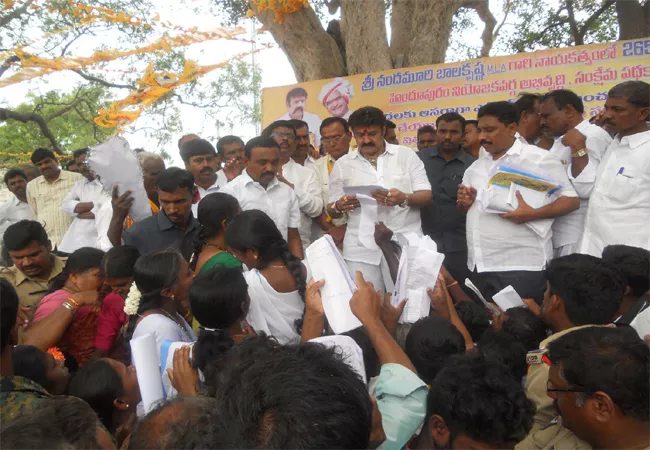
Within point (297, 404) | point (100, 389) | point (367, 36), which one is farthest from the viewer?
point (367, 36)

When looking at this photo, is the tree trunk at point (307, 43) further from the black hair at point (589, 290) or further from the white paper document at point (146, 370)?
the white paper document at point (146, 370)

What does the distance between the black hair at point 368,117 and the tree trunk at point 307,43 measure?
4.12 m

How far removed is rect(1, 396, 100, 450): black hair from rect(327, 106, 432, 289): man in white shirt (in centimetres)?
253

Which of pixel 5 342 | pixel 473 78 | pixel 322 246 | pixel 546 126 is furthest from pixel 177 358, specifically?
pixel 473 78

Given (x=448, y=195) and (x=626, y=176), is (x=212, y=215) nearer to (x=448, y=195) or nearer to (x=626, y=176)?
(x=448, y=195)

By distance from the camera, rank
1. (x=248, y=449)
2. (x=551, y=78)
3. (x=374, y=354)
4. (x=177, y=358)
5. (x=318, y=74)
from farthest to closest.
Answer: (x=318, y=74)
(x=551, y=78)
(x=374, y=354)
(x=177, y=358)
(x=248, y=449)

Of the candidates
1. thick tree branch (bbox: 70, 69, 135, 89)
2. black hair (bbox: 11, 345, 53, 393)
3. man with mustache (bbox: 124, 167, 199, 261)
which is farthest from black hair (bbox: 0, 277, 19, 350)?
thick tree branch (bbox: 70, 69, 135, 89)

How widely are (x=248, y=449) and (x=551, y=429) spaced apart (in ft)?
4.09

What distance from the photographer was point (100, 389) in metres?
1.98

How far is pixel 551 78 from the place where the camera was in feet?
19.7

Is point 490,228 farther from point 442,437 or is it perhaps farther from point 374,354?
point 442,437

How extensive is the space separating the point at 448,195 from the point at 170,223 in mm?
2329

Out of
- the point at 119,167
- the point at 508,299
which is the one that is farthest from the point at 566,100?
the point at 119,167

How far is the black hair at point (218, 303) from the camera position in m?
1.96
